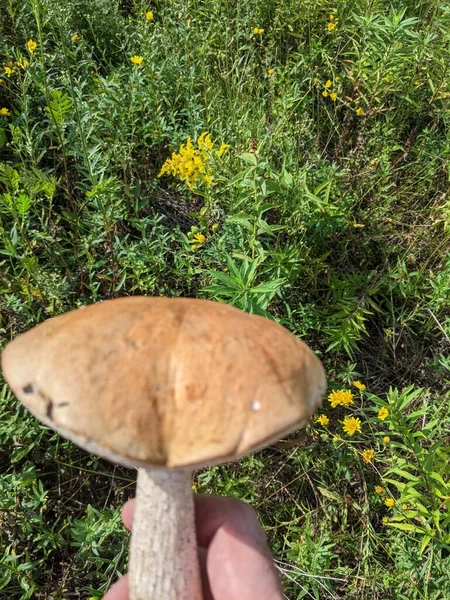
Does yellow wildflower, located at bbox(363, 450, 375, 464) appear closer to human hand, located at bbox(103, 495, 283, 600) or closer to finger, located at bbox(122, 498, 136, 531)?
human hand, located at bbox(103, 495, 283, 600)

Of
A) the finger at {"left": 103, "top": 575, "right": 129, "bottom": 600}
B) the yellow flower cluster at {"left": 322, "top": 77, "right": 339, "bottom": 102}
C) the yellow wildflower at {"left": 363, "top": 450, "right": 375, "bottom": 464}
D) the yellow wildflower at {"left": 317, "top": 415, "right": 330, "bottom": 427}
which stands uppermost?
the yellow flower cluster at {"left": 322, "top": 77, "right": 339, "bottom": 102}

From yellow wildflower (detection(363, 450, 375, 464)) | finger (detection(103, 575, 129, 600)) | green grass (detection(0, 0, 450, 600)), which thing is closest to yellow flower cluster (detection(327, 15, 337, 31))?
green grass (detection(0, 0, 450, 600))

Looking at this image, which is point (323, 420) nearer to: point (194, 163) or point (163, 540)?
point (163, 540)

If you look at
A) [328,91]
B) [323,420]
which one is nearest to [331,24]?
[328,91]

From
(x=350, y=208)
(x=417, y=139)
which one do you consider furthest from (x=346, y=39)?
(x=350, y=208)

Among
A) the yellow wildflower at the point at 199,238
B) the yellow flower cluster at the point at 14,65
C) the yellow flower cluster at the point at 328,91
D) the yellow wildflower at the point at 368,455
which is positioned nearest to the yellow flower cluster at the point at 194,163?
the yellow wildflower at the point at 199,238
